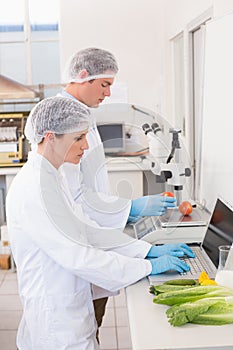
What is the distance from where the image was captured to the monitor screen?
4.23 m

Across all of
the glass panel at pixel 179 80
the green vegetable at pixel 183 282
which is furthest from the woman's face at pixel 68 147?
the glass panel at pixel 179 80

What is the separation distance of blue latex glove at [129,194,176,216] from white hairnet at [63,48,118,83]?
23.1 inches

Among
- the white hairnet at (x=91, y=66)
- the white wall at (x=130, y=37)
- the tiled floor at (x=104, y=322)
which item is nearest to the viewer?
the white hairnet at (x=91, y=66)

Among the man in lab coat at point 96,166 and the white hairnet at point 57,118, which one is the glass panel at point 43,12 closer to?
the man in lab coat at point 96,166

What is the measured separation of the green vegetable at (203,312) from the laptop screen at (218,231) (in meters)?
0.37

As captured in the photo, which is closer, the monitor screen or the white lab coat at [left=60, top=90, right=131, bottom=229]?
the white lab coat at [left=60, top=90, right=131, bottom=229]

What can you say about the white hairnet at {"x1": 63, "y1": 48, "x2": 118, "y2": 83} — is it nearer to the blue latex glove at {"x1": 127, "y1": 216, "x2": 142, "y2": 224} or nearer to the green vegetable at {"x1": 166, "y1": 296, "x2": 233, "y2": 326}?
the blue latex glove at {"x1": 127, "y1": 216, "x2": 142, "y2": 224}

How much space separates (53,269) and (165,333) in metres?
0.52

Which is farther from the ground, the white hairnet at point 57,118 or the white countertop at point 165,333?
the white hairnet at point 57,118

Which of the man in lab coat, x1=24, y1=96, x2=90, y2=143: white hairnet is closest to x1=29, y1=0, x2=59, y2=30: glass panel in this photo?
the man in lab coat

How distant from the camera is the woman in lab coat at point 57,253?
160cm

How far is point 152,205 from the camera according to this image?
229 centimetres

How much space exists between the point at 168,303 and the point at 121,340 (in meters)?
1.47

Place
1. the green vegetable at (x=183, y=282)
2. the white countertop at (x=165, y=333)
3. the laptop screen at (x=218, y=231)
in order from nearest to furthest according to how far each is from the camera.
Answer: the white countertop at (x=165, y=333), the green vegetable at (x=183, y=282), the laptop screen at (x=218, y=231)
